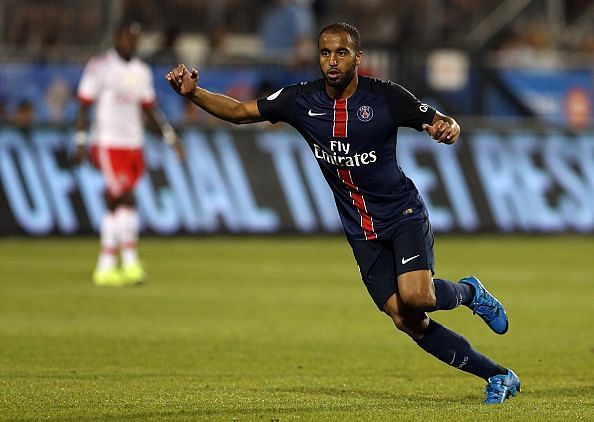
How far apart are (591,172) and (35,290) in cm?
1066

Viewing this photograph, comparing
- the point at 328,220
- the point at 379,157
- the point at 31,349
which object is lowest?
the point at 328,220

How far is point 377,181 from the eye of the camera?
8.09 meters

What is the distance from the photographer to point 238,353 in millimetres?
10367

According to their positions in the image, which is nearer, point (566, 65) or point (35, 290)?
point (35, 290)

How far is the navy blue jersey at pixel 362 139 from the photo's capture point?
798cm

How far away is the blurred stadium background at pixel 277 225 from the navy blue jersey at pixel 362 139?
1104mm

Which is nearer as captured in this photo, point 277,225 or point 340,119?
point 340,119

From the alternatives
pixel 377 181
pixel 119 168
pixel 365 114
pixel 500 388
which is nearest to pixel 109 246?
pixel 119 168

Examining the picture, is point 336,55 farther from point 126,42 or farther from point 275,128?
point 275,128

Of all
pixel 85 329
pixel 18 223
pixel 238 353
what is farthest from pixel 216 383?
pixel 18 223

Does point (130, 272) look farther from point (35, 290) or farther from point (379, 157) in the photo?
point (379, 157)

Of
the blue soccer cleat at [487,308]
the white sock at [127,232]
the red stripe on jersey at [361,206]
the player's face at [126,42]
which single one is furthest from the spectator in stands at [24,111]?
the blue soccer cleat at [487,308]

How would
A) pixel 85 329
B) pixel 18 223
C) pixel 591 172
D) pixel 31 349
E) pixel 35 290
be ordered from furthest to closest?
pixel 591 172 → pixel 18 223 → pixel 35 290 → pixel 85 329 → pixel 31 349

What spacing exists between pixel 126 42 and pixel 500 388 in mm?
8297
